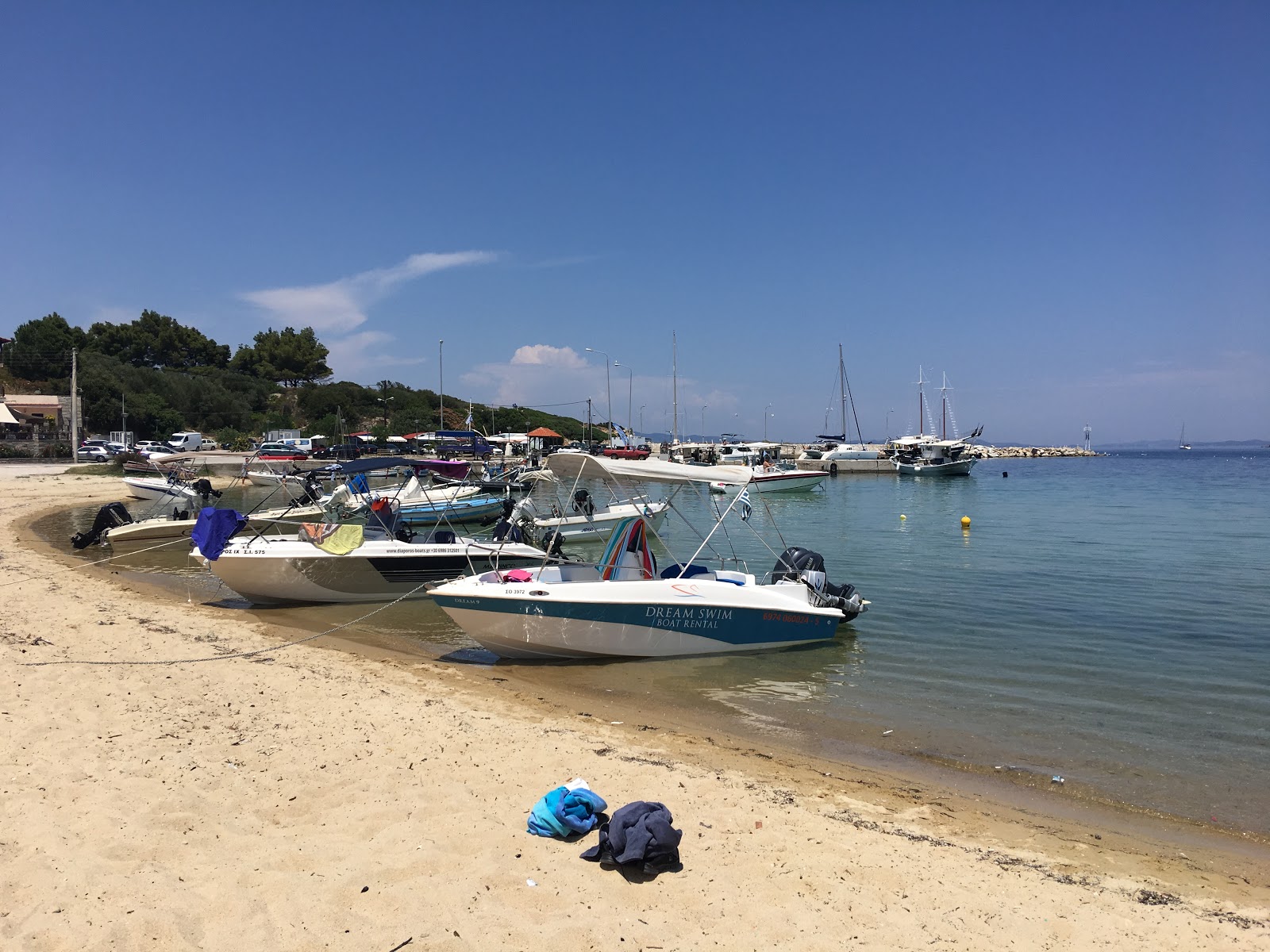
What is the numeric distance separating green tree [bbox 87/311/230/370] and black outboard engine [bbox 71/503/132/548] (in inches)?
2490

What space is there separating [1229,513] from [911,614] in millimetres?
27635

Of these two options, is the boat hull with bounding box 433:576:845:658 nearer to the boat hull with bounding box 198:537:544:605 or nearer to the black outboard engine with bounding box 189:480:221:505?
the boat hull with bounding box 198:537:544:605

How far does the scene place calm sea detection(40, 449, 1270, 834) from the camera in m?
7.80

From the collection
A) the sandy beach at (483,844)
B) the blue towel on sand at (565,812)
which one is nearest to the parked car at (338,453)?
the sandy beach at (483,844)

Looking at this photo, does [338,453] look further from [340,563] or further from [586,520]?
[340,563]

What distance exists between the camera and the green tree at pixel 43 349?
227ft

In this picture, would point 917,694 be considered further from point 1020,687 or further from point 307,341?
point 307,341

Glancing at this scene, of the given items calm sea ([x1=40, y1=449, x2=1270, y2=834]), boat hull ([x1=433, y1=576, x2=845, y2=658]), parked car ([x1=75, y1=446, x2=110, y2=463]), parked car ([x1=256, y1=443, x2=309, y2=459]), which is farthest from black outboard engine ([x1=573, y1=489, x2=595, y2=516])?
parked car ([x1=75, y1=446, x2=110, y2=463])

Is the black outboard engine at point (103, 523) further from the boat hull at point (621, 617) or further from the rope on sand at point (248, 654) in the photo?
the boat hull at point (621, 617)

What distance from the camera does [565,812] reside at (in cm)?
525

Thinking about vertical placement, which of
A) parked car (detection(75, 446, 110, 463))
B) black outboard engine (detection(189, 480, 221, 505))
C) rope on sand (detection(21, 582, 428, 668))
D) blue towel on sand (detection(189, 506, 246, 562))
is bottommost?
rope on sand (detection(21, 582, 428, 668))

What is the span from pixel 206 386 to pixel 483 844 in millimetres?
75803

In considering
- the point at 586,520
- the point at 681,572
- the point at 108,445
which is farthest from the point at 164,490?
the point at 108,445

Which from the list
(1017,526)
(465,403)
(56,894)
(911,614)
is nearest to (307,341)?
(465,403)
